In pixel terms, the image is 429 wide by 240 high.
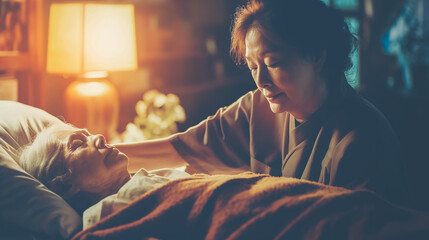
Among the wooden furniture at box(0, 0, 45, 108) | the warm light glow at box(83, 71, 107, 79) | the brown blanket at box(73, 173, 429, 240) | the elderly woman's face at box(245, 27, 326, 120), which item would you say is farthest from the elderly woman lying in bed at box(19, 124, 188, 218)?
the warm light glow at box(83, 71, 107, 79)

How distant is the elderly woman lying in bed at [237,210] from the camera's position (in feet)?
2.63

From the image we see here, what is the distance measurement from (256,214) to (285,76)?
53cm

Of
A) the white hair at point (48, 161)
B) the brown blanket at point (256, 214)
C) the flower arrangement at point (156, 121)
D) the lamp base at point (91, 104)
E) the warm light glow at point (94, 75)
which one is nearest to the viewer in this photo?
the brown blanket at point (256, 214)

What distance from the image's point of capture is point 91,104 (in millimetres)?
2275

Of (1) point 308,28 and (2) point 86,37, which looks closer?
(1) point 308,28

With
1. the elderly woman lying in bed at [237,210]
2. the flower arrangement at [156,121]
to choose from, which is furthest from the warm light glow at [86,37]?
the elderly woman lying in bed at [237,210]

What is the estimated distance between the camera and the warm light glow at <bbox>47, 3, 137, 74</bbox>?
215 centimetres

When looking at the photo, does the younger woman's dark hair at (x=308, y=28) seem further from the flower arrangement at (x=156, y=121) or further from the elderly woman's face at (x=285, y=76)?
the flower arrangement at (x=156, y=121)

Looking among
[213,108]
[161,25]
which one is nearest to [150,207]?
[161,25]

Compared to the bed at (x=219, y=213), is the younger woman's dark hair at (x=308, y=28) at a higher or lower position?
higher

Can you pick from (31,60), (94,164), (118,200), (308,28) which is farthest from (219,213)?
(31,60)

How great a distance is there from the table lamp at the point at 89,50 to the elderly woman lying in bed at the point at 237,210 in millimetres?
1143

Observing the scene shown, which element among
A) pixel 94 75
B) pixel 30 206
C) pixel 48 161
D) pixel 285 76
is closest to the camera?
pixel 30 206

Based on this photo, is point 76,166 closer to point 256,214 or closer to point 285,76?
point 256,214
